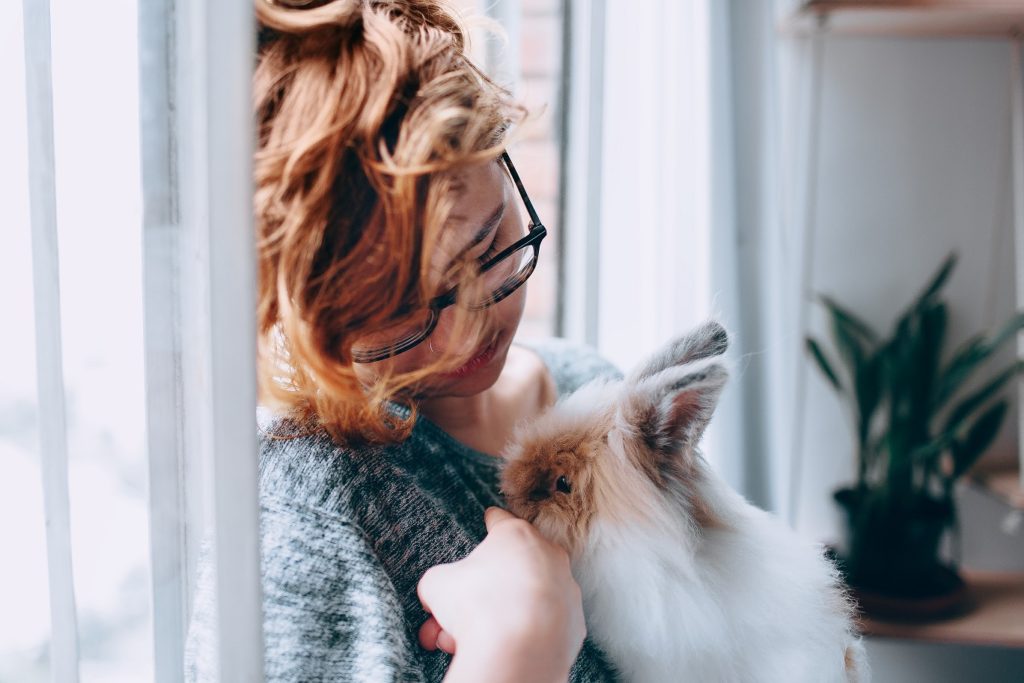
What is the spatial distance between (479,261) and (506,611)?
326 mm

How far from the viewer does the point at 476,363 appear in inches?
33.6

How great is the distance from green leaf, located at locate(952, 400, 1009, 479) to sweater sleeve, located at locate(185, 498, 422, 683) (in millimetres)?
2039

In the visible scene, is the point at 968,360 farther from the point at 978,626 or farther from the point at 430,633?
the point at 430,633

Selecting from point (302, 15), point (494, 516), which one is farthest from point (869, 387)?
point (302, 15)

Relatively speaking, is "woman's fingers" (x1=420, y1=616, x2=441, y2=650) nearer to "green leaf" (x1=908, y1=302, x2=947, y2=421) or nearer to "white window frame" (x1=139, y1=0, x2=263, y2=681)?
"white window frame" (x1=139, y1=0, x2=263, y2=681)

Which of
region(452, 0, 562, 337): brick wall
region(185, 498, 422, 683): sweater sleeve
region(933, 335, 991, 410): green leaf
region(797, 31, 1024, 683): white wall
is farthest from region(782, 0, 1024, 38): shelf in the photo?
region(185, 498, 422, 683): sweater sleeve

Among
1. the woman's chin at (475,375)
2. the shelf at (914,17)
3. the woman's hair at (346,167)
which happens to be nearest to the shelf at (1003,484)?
the shelf at (914,17)

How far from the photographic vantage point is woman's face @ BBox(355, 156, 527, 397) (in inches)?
28.2

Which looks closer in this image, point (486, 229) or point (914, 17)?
point (486, 229)

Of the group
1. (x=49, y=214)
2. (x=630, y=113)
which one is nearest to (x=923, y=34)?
(x=630, y=113)

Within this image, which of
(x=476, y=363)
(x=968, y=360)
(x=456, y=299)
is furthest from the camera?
(x=968, y=360)

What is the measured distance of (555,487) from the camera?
0.85 metres

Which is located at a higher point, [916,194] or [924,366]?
[916,194]

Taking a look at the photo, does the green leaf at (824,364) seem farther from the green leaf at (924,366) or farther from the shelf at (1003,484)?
the shelf at (1003,484)
